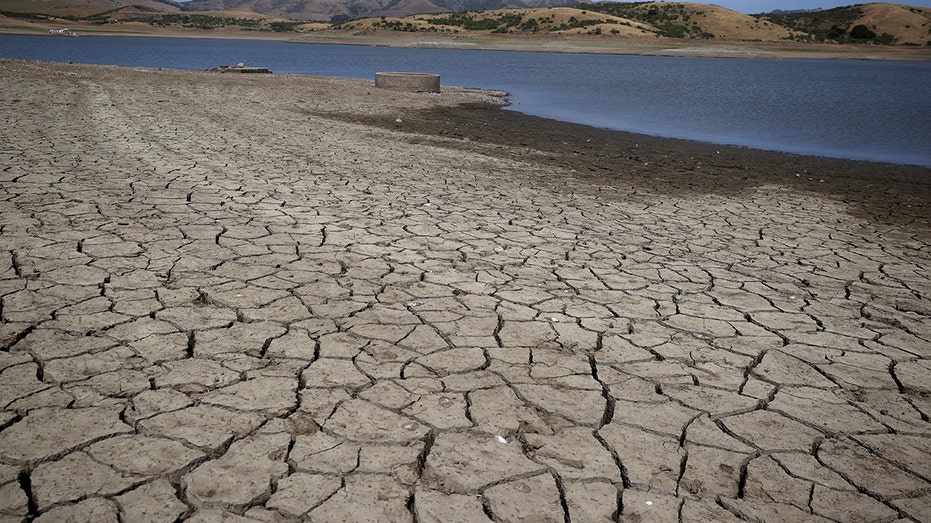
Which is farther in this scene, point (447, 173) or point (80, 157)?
point (447, 173)

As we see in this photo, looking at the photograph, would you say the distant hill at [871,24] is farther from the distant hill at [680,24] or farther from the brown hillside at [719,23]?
the brown hillside at [719,23]

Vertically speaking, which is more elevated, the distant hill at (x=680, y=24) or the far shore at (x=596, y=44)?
the distant hill at (x=680, y=24)

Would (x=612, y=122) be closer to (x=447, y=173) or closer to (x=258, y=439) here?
(x=447, y=173)

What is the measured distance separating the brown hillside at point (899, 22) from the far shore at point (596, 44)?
7.38m

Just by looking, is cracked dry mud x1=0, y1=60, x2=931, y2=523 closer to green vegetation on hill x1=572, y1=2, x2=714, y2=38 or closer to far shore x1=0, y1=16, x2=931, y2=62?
far shore x1=0, y1=16, x2=931, y2=62

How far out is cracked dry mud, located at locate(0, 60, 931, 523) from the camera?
2350 millimetres

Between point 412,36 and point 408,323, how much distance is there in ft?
220

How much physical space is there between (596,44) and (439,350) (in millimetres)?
60458

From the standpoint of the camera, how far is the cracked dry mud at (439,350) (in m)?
2.35

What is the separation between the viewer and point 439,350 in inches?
133

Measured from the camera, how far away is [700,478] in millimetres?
2486

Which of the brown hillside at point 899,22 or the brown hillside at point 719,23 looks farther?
the brown hillside at point 719,23

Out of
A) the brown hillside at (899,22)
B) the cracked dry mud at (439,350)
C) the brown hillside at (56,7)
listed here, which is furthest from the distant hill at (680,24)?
the cracked dry mud at (439,350)

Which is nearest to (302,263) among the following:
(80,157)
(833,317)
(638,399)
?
(638,399)
